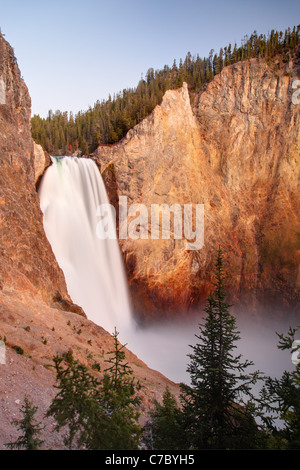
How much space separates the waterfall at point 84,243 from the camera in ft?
82.5

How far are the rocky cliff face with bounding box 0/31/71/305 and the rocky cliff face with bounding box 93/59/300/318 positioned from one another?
11864 mm

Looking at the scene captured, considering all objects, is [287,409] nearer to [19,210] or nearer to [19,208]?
[19,210]

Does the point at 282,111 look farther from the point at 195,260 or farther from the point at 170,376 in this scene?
the point at 170,376

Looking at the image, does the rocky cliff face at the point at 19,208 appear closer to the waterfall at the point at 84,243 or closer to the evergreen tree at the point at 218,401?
the waterfall at the point at 84,243

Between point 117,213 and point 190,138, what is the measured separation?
12.8 metres

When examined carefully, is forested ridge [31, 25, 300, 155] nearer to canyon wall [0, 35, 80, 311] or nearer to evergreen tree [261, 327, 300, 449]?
canyon wall [0, 35, 80, 311]

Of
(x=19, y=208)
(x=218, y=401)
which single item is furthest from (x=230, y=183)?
(x=218, y=401)

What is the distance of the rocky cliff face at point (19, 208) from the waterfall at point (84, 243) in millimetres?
4287

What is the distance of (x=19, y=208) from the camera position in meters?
18.7

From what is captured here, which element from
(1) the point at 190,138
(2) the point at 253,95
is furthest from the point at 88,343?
(2) the point at 253,95

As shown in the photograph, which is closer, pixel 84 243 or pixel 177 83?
pixel 84 243

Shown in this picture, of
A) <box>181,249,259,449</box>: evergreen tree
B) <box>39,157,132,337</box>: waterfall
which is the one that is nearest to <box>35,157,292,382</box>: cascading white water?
<box>39,157,132,337</box>: waterfall

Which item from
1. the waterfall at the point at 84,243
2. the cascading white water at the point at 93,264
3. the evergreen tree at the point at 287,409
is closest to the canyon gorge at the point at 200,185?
the waterfall at the point at 84,243

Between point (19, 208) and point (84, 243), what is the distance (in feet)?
28.9
